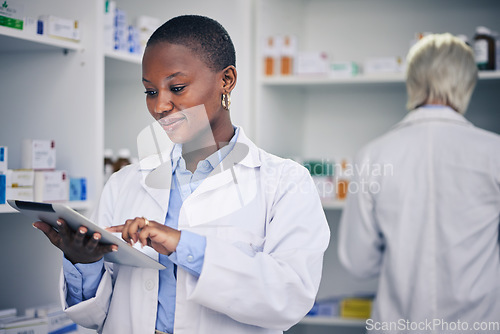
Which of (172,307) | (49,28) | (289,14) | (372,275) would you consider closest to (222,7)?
(289,14)

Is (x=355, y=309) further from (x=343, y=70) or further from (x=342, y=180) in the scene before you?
(x=343, y=70)

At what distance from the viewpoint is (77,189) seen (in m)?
1.83

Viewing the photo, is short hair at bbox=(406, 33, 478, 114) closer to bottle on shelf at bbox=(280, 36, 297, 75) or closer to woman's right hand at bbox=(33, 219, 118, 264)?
bottle on shelf at bbox=(280, 36, 297, 75)

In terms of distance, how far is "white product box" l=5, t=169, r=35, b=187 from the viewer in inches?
64.4

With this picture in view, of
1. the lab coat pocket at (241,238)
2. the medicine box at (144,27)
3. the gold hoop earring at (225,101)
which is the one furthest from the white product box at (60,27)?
the lab coat pocket at (241,238)

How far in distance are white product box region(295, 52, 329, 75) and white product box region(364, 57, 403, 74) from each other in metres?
0.20

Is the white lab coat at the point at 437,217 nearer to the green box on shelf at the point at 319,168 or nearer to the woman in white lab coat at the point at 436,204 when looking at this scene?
the woman in white lab coat at the point at 436,204

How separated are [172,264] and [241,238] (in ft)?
0.52

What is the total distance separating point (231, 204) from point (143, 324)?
1.03ft

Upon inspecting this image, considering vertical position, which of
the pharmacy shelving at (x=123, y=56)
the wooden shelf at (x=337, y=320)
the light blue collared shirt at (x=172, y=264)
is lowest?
the wooden shelf at (x=337, y=320)

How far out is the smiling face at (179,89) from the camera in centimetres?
121

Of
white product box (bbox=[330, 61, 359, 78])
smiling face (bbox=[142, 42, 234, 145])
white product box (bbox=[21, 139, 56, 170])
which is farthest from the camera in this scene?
white product box (bbox=[330, 61, 359, 78])

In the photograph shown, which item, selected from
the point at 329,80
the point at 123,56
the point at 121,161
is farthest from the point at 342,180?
the point at 123,56

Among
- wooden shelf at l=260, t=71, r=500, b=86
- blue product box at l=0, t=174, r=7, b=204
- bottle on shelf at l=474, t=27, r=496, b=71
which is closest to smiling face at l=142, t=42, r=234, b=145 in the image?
blue product box at l=0, t=174, r=7, b=204
